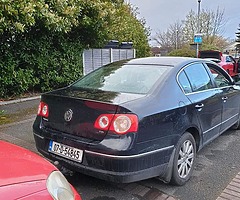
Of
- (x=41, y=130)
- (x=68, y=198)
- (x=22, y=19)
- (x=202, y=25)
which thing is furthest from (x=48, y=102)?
(x=202, y=25)

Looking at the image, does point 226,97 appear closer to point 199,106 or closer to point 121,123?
point 199,106

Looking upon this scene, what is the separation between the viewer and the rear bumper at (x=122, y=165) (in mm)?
2381

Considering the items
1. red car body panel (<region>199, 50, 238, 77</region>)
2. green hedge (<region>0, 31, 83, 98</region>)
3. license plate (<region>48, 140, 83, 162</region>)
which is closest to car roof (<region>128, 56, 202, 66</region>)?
license plate (<region>48, 140, 83, 162</region>)

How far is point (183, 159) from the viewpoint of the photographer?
300cm

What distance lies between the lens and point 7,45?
21.9 ft

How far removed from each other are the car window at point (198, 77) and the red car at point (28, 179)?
222cm

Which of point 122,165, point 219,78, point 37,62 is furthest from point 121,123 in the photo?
point 37,62

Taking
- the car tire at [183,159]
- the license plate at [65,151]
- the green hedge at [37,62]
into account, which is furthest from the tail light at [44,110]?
the green hedge at [37,62]

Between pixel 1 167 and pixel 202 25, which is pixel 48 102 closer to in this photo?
pixel 1 167

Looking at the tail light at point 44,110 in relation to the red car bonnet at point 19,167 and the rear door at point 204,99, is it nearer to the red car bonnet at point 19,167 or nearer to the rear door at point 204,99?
the red car bonnet at point 19,167

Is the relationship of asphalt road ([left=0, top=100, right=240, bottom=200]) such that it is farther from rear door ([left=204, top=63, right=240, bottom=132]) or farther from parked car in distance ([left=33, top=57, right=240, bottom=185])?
rear door ([left=204, top=63, right=240, bottom=132])

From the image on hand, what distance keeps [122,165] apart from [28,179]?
1052 millimetres

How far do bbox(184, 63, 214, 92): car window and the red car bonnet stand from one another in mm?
2250

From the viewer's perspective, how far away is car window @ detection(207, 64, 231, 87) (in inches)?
159
